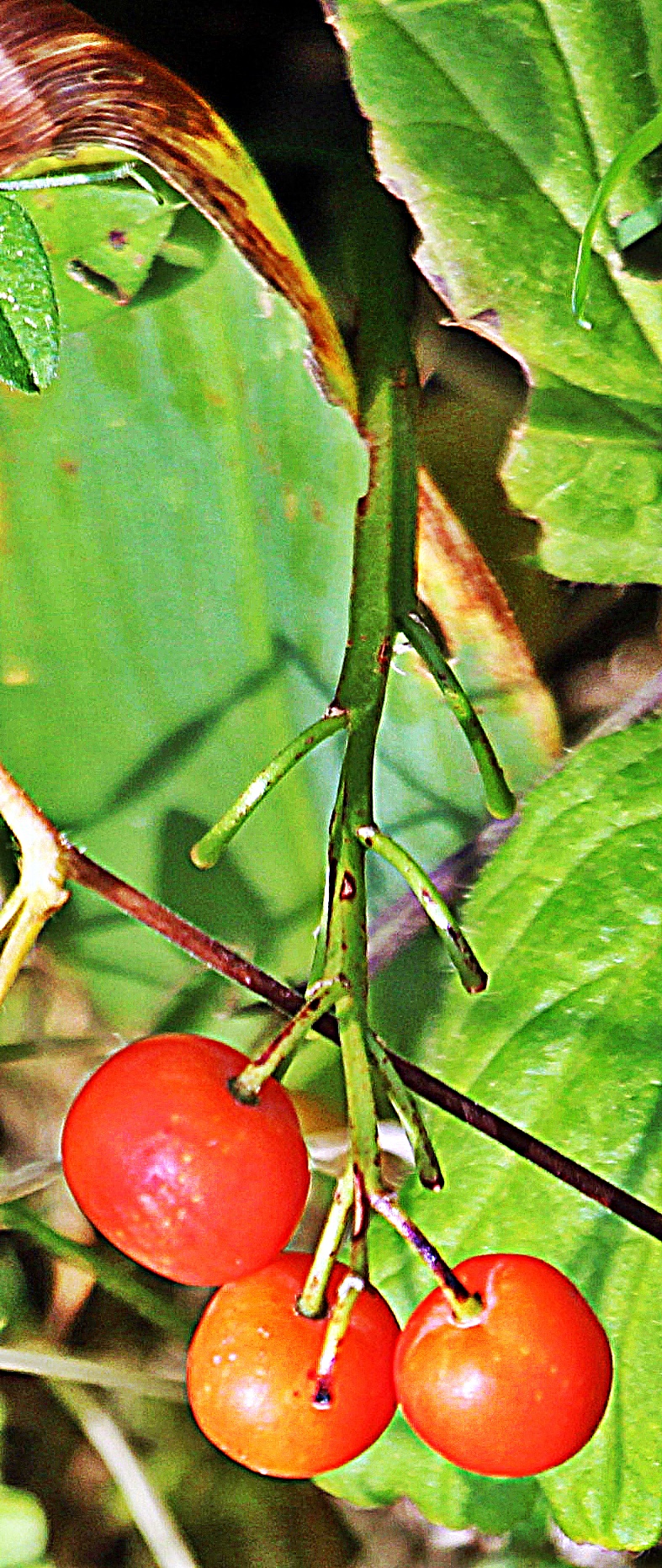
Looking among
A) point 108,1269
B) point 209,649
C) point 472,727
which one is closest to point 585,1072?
point 472,727

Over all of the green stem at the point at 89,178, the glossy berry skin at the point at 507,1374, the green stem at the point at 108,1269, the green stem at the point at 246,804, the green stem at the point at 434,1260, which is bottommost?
the green stem at the point at 108,1269

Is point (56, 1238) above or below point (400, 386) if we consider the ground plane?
below

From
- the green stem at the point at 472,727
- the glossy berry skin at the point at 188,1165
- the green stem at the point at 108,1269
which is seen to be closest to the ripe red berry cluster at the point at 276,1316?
the glossy berry skin at the point at 188,1165

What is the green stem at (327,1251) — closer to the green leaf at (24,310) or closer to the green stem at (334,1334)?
the green stem at (334,1334)

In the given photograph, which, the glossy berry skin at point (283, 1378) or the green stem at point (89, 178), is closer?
the glossy berry skin at point (283, 1378)

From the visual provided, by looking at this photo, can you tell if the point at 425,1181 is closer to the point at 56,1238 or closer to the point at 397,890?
the point at 397,890

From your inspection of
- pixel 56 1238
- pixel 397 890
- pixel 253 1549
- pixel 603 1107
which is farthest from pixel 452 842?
pixel 253 1549
